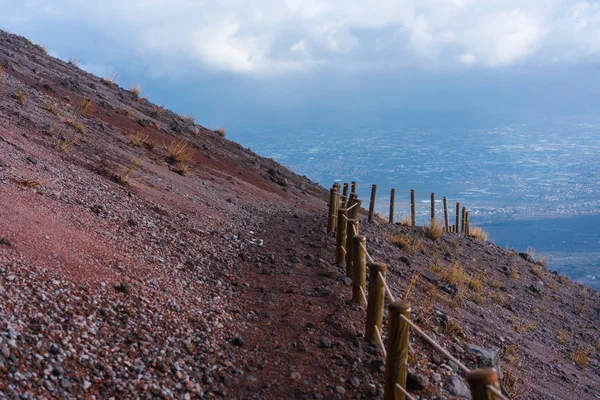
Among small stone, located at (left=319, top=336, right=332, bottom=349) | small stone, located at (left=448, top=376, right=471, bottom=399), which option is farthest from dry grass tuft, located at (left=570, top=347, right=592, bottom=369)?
small stone, located at (left=319, top=336, right=332, bottom=349)

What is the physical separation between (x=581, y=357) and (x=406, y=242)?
502cm

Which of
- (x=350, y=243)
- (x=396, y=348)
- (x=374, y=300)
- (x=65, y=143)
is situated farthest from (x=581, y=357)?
(x=65, y=143)

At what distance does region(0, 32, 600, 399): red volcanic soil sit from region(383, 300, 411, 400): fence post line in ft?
2.20

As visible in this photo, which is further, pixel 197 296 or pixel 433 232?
pixel 433 232

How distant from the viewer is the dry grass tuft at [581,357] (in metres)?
10.9

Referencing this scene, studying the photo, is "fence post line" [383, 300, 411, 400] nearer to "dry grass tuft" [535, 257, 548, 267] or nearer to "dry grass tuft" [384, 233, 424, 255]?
"dry grass tuft" [384, 233, 424, 255]

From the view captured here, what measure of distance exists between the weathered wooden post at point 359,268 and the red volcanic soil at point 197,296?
212 millimetres

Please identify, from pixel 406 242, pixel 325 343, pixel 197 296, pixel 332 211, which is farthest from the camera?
pixel 406 242

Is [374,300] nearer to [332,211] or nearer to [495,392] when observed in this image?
[495,392]

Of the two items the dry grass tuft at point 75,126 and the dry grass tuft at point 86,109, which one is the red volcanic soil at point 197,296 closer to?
the dry grass tuft at point 75,126

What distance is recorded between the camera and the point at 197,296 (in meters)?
7.07

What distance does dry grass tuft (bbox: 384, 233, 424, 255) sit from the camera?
14.3 m

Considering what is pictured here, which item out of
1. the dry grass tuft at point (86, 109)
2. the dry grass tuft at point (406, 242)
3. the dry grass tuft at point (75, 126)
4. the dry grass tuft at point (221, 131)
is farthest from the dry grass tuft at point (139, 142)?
the dry grass tuft at point (221, 131)

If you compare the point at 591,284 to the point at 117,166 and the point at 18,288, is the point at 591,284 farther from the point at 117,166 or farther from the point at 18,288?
the point at 18,288
